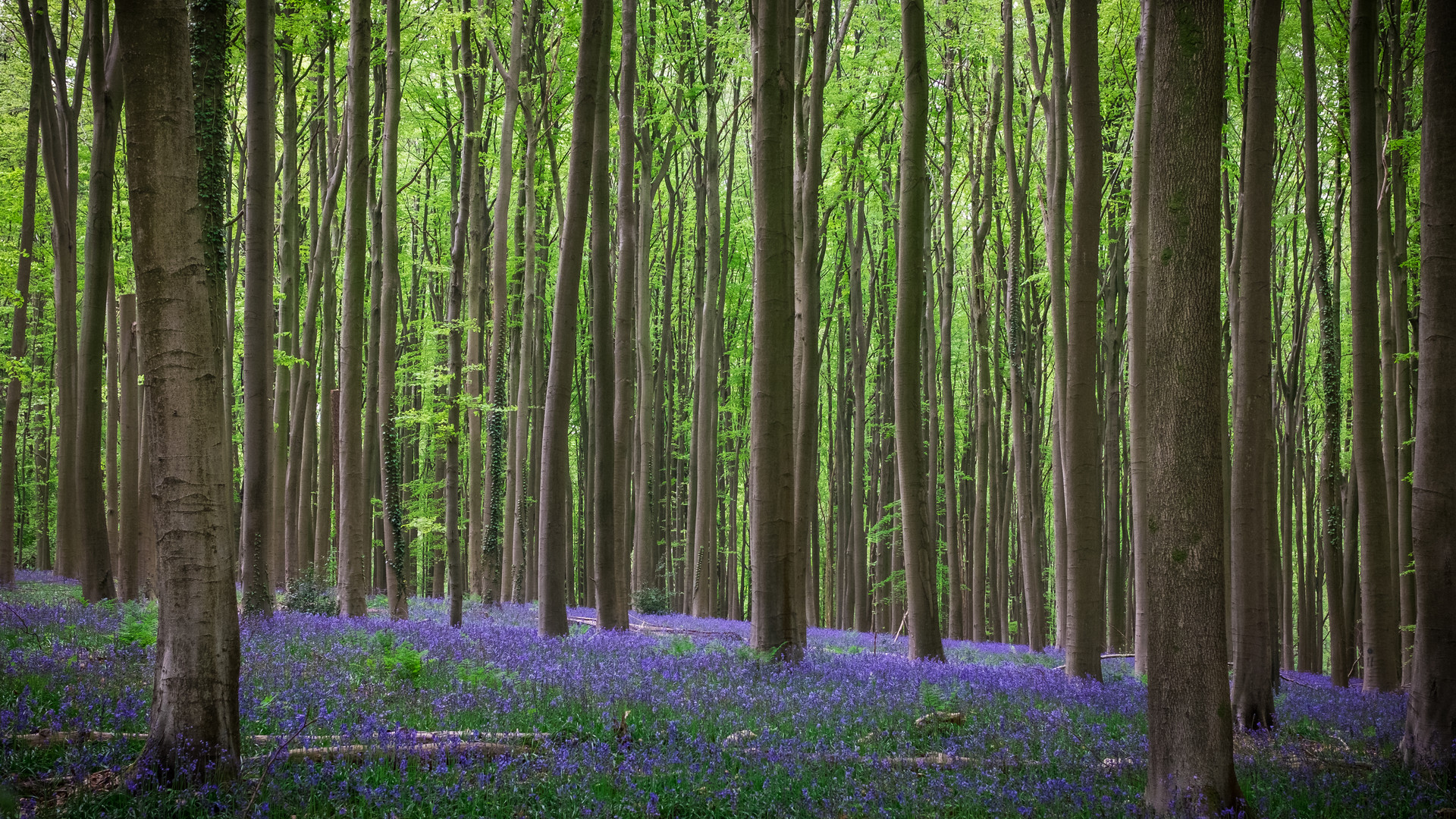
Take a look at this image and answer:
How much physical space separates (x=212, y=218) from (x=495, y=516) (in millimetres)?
8306

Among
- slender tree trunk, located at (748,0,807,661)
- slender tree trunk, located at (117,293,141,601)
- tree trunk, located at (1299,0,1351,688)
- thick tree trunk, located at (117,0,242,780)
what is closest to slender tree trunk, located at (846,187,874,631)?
tree trunk, located at (1299,0,1351,688)

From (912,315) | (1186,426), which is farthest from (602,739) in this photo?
(912,315)

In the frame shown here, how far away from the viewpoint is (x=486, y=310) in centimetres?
2936

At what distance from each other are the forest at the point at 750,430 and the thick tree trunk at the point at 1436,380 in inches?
1.5

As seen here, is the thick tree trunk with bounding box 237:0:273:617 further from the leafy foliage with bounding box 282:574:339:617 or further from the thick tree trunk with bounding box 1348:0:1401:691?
the thick tree trunk with bounding box 1348:0:1401:691

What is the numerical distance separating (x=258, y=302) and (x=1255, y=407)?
11.8 meters

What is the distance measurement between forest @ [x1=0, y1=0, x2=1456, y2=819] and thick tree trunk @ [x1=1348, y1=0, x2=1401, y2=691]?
6 centimetres

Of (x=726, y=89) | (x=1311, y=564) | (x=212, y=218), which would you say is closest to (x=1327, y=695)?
(x=212, y=218)

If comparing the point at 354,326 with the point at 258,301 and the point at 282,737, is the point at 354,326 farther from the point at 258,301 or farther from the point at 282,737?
the point at 282,737

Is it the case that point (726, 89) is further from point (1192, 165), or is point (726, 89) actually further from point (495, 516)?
point (1192, 165)

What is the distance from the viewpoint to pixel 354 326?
12.3m

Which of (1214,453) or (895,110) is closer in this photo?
(1214,453)

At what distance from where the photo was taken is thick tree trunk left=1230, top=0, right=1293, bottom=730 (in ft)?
25.4

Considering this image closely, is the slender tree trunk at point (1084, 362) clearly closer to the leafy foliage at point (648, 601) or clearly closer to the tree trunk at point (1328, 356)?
the tree trunk at point (1328, 356)
